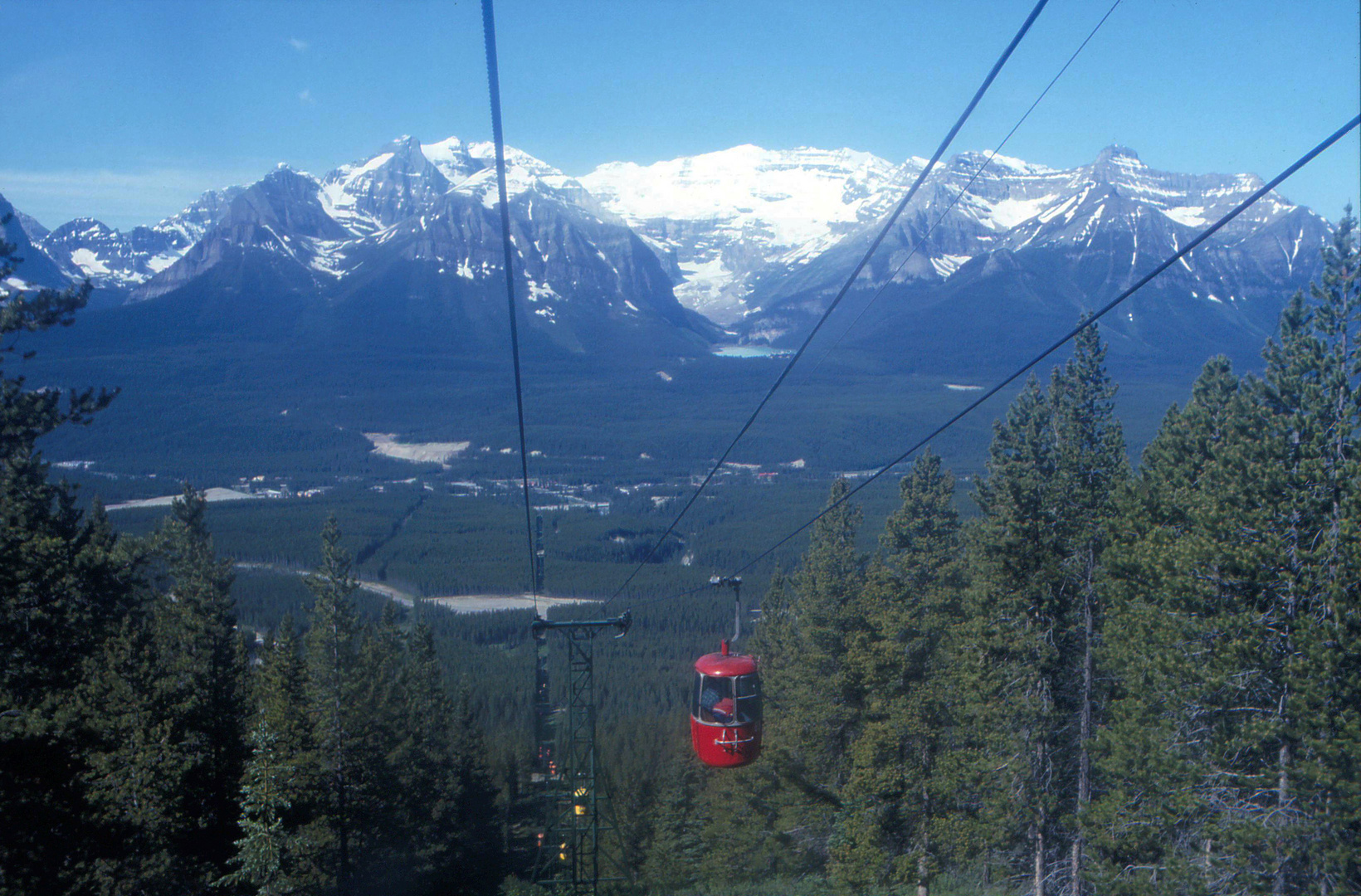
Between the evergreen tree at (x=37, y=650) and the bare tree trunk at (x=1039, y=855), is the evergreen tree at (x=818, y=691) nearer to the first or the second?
the bare tree trunk at (x=1039, y=855)

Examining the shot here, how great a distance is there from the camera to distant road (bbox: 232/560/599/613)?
235ft

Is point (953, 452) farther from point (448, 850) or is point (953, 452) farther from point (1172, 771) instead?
point (1172, 771)

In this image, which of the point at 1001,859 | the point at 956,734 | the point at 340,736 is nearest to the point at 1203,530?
the point at 956,734

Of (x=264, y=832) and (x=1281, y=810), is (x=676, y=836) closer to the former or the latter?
(x=264, y=832)

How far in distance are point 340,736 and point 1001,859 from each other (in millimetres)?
14362

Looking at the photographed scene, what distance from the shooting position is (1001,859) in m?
18.6

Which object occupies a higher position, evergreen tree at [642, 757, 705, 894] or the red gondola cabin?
the red gondola cabin

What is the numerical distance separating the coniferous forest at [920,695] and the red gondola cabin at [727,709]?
12.9 feet

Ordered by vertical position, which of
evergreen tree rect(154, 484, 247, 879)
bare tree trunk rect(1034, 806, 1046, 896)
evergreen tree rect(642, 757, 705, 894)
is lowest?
evergreen tree rect(642, 757, 705, 894)

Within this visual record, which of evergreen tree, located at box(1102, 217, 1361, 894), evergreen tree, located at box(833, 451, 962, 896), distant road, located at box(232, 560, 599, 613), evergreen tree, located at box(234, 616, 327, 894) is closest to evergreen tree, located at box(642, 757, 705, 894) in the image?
evergreen tree, located at box(833, 451, 962, 896)

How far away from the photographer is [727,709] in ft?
52.9

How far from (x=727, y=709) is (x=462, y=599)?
64985 mm

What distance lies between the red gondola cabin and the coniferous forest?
12.9 ft

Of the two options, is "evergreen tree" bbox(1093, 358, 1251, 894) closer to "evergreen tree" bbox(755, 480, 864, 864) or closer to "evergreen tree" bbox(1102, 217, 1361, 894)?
"evergreen tree" bbox(1102, 217, 1361, 894)
